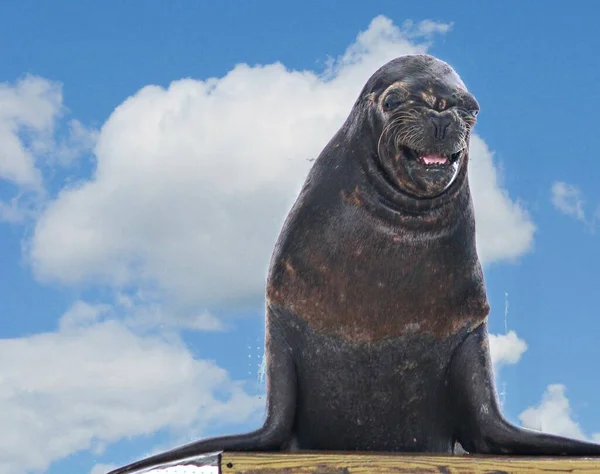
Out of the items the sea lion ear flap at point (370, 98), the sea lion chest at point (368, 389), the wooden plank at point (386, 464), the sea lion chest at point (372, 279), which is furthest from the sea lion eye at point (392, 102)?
the wooden plank at point (386, 464)

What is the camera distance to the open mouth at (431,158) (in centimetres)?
524

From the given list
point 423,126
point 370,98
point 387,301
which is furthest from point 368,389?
point 370,98

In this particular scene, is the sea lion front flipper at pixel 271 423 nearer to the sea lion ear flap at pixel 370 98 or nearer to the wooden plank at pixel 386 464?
the wooden plank at pixel 386 464

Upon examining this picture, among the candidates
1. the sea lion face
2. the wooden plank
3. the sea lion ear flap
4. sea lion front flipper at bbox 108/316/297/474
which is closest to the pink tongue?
the sea lion face

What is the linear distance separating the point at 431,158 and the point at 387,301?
0.81 m

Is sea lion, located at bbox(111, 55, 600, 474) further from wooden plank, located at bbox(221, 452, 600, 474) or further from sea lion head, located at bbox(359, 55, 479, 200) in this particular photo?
wooden plank, located at bbox(221, 452, 600, 474)

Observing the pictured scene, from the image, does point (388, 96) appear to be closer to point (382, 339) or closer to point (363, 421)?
point (382, 339)

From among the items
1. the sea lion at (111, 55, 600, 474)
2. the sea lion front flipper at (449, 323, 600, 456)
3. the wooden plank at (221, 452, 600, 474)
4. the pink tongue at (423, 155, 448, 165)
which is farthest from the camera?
the sea lion front flipper at (449, 323, 600, 456)

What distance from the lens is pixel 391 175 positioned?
5.39 meters

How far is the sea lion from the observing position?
211 inches

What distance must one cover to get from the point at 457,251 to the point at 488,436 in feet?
3.43

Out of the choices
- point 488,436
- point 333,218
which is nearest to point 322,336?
point 333,218

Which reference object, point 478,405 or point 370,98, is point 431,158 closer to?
point 370,98

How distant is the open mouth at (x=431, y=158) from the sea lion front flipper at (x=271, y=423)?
1.25 m
